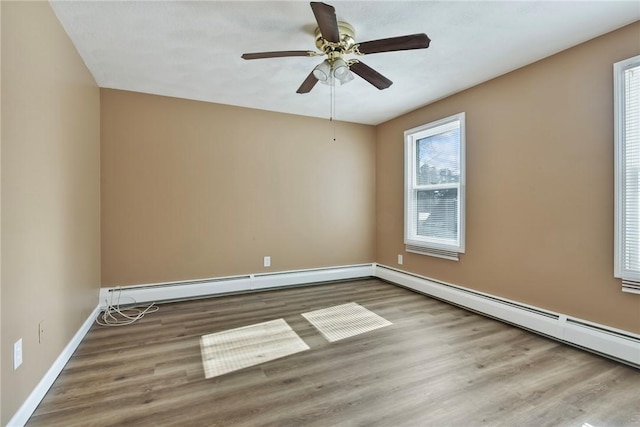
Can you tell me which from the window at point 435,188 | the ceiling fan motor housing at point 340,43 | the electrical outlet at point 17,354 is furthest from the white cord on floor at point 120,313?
the window at point 435,188

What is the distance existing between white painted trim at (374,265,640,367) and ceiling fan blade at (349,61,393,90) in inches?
94.0

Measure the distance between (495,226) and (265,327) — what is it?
2517 millimetres

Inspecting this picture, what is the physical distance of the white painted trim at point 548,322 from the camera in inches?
86.0

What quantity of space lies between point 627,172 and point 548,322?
133 cm

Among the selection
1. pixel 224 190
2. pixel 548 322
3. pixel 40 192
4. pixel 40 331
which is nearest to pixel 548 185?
pixel 548 322

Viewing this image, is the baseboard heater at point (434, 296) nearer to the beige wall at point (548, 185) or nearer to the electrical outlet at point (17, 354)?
the beige wall at point (548, 185)

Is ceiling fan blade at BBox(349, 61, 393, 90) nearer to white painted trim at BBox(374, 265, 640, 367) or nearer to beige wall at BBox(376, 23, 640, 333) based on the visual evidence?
beige wall at BBox(376, 23, 640, 333)

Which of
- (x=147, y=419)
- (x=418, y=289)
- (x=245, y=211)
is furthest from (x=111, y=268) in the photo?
(x=418, y=289)

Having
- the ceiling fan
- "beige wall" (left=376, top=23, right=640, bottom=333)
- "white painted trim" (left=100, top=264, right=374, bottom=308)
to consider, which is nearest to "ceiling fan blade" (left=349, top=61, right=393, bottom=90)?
the ceiling fan

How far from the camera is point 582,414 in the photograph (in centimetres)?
167

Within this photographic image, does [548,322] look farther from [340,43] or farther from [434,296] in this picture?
[340,43]

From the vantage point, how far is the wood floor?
1.64 m

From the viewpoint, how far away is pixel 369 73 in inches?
95.7

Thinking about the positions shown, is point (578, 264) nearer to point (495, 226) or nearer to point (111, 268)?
point (495, 226)
